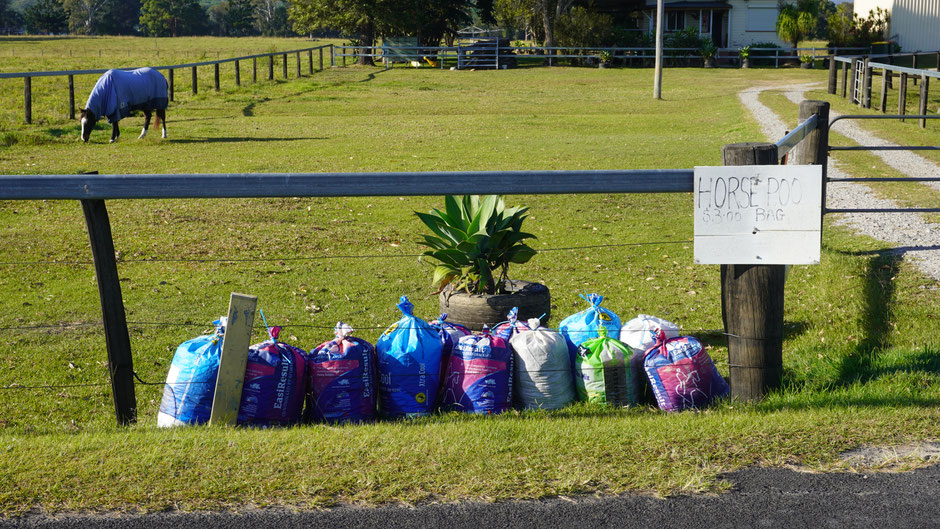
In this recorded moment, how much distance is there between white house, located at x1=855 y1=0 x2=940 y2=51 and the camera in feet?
127

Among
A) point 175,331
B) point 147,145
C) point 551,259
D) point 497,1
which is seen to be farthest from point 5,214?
point 497,1

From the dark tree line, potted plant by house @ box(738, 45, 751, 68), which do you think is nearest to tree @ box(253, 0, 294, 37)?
the dark tree line

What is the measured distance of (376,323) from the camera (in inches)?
271

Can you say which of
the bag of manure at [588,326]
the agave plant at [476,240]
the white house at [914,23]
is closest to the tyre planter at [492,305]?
the agave plant at [476,240]

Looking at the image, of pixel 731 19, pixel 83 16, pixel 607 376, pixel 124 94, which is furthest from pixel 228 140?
pixel 83 16

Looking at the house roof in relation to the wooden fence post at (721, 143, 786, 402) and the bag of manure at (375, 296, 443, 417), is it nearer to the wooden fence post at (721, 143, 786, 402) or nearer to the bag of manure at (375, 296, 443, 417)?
the wooden fence post at (721, 143, 786, 402)

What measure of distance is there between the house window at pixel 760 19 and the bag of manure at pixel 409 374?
50.8 m

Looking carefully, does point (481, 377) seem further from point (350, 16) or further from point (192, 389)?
point (350, 16)

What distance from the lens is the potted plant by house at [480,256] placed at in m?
5.64

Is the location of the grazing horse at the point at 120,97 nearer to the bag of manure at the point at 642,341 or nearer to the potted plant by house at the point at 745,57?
the bag of manure at the point at 642,341

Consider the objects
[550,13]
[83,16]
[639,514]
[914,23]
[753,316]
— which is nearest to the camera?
[639,514]

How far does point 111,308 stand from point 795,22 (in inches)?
1927

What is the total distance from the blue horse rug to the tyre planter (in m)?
14.9

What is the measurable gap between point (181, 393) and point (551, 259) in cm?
525
